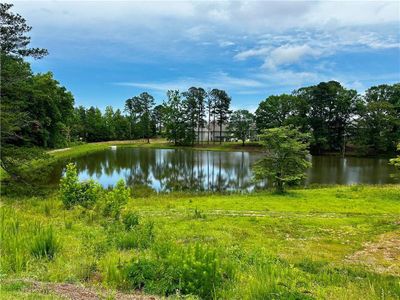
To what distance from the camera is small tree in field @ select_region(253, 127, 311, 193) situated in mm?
25359

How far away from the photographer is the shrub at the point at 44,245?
6.83 metres

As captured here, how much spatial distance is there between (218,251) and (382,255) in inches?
245

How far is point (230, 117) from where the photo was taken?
93812 millimetres

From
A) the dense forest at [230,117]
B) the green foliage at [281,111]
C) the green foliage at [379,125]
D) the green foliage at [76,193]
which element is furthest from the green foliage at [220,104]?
the green foliage at [76,193]

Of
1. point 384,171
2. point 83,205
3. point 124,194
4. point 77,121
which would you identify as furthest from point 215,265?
point 77,121

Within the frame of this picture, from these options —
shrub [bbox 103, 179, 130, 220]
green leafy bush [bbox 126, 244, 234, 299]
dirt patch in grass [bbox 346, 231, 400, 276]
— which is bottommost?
dirt patch in grass [bbox 346, 231, 400, 276]

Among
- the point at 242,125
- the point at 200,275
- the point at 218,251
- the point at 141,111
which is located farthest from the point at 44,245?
the point at 141,111

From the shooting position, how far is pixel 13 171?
21406mm

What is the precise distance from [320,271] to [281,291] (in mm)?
3447

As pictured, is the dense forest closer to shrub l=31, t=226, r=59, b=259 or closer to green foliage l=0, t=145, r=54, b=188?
green foliage l=0, t=145, r=54, b=188

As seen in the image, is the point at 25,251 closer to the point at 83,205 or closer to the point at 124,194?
the point at 124,194

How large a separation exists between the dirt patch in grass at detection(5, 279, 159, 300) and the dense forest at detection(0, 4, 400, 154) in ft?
75.8

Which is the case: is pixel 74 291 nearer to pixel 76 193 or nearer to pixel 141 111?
pixel 76 193

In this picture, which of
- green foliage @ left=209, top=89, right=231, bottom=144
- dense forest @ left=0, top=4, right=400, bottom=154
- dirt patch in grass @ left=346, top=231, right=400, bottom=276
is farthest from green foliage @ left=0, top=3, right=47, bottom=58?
green foliage @ left=209, top=89, right=231, bottom=144
